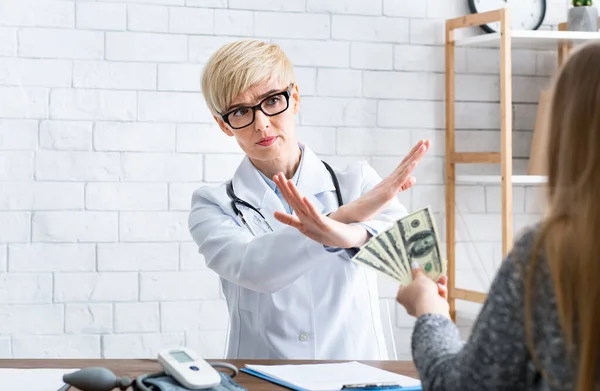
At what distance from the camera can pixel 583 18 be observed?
329cm

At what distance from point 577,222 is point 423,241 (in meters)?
0.42

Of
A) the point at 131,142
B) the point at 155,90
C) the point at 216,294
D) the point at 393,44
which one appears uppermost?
the point at 393,44

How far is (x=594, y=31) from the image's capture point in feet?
10.9

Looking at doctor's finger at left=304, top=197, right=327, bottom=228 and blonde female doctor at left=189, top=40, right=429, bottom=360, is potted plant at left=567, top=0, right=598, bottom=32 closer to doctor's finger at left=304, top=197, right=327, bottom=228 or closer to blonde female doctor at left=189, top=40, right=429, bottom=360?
blonde female doctor at left=189, top=40, right=429, bottom=360

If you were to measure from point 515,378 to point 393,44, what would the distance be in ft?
8.33

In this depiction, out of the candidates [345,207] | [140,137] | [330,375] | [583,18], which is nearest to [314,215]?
[345,207]

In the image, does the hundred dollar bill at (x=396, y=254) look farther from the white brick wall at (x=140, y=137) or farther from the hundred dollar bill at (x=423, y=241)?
the white brick wall at (x=140, y=137)

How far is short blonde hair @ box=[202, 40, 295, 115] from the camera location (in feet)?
6.58

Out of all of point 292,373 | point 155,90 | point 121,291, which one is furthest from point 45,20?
point 292,373

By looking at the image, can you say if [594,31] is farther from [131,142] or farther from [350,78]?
[131,142]

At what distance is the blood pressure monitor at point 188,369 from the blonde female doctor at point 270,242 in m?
0.43

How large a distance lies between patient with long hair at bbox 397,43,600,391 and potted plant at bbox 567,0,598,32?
2.55 m

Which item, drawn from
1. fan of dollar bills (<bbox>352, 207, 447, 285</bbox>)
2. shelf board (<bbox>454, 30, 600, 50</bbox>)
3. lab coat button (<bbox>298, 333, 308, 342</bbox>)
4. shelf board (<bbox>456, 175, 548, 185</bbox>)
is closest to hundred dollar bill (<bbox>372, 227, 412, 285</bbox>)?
fan of dollar bills (<bbox>352, 207, 447, 285</bbox>)

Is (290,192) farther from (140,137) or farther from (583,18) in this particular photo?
(583,18)
